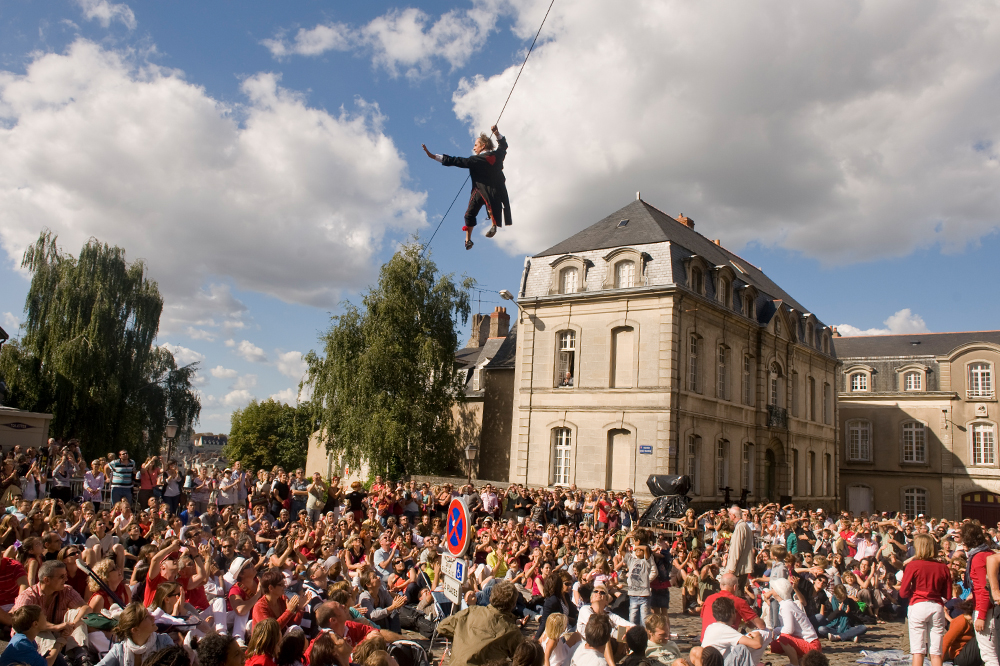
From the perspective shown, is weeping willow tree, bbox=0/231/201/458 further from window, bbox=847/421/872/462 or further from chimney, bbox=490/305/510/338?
window, bbox=847/421/872/462

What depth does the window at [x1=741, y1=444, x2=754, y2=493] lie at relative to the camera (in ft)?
91.9

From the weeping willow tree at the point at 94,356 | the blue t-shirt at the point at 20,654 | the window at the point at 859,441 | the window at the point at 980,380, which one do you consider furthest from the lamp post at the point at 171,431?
the window at the point at 980,380

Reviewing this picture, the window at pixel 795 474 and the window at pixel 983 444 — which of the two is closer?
the window at pixel 795 474

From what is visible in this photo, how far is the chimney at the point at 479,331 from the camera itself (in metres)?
39.4

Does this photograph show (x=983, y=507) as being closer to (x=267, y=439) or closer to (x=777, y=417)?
(x=777, y=417)

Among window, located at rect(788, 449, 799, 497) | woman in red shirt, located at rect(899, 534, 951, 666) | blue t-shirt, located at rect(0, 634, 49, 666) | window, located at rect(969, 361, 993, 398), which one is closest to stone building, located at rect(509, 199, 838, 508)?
window, located at rect(788, 449, 799, 497)

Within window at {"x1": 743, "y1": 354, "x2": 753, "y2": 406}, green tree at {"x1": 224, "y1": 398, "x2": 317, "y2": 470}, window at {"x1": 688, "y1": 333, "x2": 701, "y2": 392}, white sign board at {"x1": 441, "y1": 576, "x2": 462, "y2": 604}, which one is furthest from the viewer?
green tree at {"x1": 224, "y1": 398, "x2": 317, "y2": 470}

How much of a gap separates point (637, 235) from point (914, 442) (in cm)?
2409

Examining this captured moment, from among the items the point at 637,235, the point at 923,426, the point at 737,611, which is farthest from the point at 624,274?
the point at 923,426

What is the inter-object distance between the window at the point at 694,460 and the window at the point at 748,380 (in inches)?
177

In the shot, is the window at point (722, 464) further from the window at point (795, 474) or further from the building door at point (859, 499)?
the building door at point (859, 499)

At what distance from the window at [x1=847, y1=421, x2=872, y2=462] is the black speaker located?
26.0 m

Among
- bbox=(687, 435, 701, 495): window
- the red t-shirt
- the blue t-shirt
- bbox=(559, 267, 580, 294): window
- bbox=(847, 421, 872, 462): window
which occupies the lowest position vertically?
the blue t-shirt

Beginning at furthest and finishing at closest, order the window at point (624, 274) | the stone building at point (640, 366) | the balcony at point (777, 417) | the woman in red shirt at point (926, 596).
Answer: the balcony at point (777, 417)
the window at point (624, 274)
the stone building at point (640, 366)
the woman in red shirt at point (926, 596)
